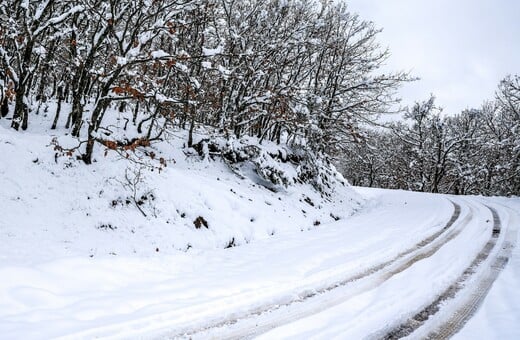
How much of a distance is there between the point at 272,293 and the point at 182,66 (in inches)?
226

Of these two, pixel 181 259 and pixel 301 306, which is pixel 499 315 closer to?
pixel 301 306

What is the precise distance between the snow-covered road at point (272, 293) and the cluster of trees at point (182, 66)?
3.40 m

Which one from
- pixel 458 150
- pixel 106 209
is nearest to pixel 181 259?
pixel 106 209

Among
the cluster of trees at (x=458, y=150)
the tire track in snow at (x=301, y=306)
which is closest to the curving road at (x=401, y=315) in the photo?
the tire track in snow at (x=301, y=306)

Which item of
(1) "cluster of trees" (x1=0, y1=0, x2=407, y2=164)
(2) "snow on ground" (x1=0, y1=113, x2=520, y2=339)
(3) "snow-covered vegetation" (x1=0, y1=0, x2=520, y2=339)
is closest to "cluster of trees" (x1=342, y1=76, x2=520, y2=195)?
(1) "cluster of trees" (x1=0, y1=0, x2=407, y2=164)

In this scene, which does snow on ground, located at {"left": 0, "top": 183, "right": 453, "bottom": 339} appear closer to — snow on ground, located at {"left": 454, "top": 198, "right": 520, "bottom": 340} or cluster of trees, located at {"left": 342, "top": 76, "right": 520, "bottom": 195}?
snow on ground, located at {"left": 454, "top": 198, "right": 520, "bottom": 340}

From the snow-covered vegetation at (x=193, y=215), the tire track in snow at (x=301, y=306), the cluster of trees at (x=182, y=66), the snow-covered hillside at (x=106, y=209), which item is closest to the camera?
the tire track in snow at (x=301, y=306)

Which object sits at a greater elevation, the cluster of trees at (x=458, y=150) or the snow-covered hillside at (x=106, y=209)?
the cluster of trees at (x=458, y=150)

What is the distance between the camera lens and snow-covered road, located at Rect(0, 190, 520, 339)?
377cm

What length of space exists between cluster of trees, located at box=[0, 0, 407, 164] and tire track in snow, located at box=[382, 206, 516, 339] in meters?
6.16

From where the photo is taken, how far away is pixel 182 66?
8.04 m

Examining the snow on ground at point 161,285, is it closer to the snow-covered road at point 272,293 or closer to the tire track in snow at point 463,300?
the snow-covered road at point 272,293

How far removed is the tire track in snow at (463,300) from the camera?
386cm

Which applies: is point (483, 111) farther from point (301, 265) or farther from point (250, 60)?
point (301, 265)
